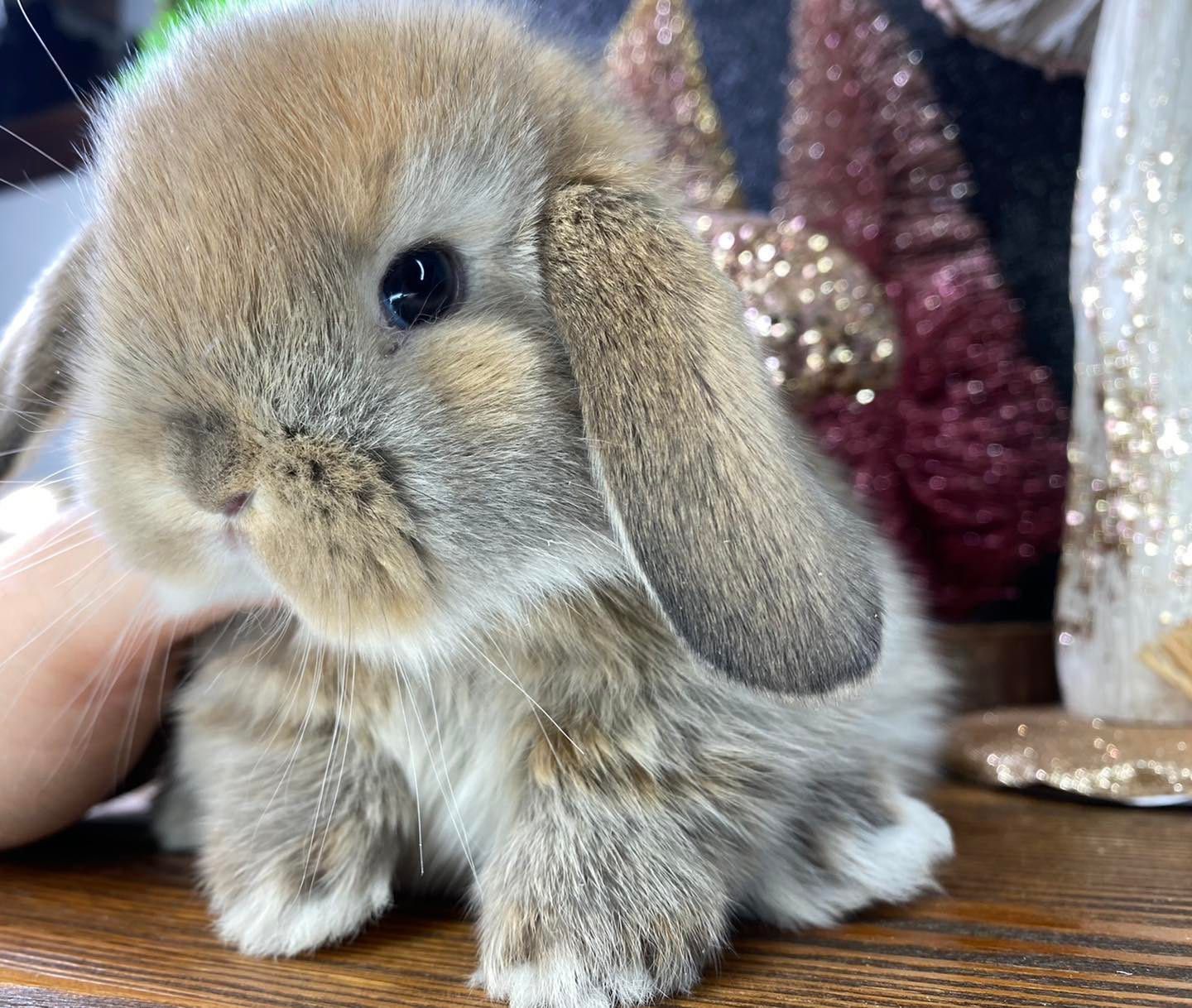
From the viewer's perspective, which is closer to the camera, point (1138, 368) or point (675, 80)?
point (1138, 368)

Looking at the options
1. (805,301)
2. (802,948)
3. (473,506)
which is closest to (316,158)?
(473,506)

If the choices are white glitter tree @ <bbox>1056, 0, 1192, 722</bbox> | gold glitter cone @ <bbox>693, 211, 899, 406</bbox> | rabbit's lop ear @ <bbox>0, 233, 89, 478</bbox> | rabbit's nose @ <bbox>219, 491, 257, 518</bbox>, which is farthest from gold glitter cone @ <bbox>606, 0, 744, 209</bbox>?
rabbit's nose @ <bbox>219, 491, 257, 518</bbox>

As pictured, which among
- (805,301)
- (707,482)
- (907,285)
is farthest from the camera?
(907,285)

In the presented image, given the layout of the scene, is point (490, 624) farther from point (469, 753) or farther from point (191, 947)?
point (191, 947)

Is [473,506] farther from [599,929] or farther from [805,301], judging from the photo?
[805,301]

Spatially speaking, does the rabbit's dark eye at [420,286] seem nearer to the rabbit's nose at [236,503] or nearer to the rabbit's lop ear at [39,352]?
the rabbit's nose at [236,503]

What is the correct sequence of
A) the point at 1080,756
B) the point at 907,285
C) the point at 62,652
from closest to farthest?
the point at 62,652, the point at 1080,756, the point at 907,285
